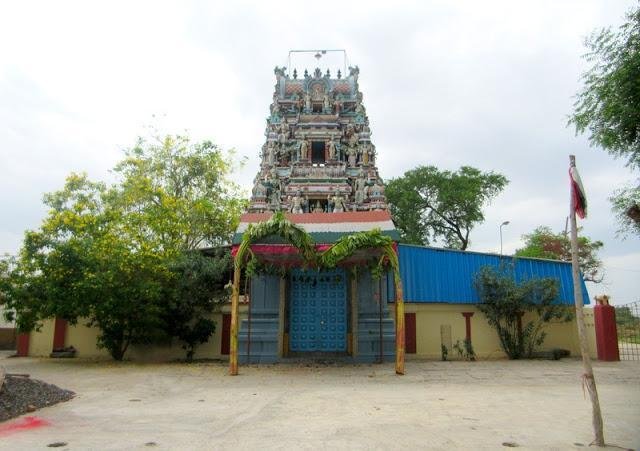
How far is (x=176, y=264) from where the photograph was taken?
579 inches

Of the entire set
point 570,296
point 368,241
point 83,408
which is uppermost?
point 368,241

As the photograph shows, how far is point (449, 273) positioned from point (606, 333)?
5161 mm

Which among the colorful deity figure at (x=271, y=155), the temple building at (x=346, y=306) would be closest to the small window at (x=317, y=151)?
the colorful deity figure at (x=271, y=155)

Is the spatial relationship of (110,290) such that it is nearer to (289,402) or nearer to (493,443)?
(289,402)

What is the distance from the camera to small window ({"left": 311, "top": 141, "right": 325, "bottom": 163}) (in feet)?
80.5

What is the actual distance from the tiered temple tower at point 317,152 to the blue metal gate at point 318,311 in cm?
745

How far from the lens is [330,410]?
274 inches

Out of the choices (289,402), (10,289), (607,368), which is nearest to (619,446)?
(289,402)

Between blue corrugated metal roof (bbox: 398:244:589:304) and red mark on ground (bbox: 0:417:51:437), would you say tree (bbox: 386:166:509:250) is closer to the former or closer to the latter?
blue corrugated metal roof (bbox: 398:244:589:304)

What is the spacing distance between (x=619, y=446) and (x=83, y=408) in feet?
24.0

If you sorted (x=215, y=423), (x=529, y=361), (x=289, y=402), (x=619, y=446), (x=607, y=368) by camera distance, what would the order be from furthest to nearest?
(x=529, y=361) → (x=607, y=368) → (x=289, y=402) → (x=215, y=423) → (x=619, y=446)

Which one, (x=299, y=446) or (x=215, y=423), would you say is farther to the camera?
(x=215, y=423)

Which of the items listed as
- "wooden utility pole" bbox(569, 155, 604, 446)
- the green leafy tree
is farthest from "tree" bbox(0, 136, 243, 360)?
"wooden utility pole" bbox(569, 155, 604, 446)

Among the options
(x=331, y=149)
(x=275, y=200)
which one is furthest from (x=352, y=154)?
(x=275, y=200)
